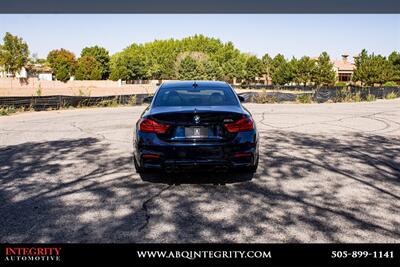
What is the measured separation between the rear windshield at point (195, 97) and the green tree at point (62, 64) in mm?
80508

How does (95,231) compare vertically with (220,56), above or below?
below

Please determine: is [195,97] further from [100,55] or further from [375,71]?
[100,55]

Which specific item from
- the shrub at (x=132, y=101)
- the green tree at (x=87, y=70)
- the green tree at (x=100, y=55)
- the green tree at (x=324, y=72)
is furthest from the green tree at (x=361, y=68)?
the green tree at (x=100, y=55)

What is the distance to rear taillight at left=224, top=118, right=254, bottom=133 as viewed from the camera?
15.0 feet

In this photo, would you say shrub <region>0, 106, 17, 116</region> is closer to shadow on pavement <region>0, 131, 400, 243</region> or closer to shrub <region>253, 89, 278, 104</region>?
shadow on pavement <region>0, 131, 400, 243</region>

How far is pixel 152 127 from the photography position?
458 centimetres

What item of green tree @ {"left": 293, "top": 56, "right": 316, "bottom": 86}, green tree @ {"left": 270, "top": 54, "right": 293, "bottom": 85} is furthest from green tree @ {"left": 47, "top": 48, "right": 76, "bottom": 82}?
green tree @ {"left": 293, "top": 56, "right": 316, "bottom": 86}

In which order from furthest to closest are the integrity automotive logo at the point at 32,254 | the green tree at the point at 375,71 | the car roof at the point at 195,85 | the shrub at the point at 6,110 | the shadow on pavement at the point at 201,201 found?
1. the green tree at the point at 375,71
2. the shrub at the point at 6,110
3. the car roof at the point at 195,85
4. the shadow on pavement at the point at 201,201
5. the integrity automotive logo at the point at 32,254

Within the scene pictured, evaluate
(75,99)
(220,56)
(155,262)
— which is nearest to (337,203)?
(155,262)

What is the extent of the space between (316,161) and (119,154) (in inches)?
152

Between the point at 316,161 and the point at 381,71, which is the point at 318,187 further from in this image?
the point at 381,71

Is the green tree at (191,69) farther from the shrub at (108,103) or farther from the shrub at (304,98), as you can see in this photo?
the shrub at (108,103)

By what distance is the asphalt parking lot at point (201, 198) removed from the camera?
138 inches

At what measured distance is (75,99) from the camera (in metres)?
20.3
